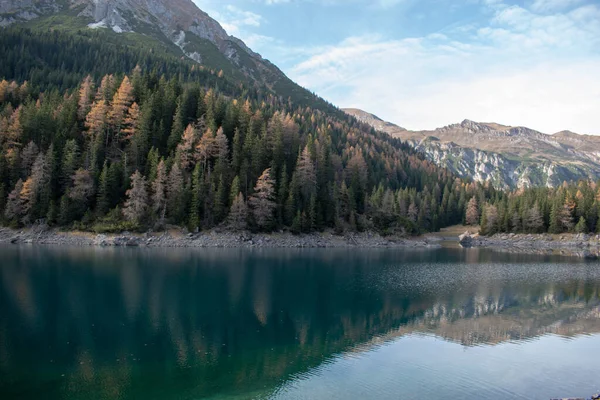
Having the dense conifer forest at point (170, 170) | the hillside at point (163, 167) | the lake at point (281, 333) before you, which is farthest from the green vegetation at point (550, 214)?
the lake at point (281, 333)

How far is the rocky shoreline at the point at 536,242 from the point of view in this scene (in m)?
117

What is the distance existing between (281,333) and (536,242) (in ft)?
381

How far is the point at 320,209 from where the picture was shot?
94.9m

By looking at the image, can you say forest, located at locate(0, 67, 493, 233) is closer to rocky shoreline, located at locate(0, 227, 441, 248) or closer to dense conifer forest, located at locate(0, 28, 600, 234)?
dense conifer forest, located at locate(0, 28, 600, 234)

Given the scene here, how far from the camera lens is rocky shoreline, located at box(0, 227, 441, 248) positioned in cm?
7544

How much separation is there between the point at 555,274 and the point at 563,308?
79.6 ft

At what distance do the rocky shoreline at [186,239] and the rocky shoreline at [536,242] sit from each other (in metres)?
46.4

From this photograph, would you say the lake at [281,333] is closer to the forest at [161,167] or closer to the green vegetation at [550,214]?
the forest at [161,167]

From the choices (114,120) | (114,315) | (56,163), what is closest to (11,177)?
(56,163)

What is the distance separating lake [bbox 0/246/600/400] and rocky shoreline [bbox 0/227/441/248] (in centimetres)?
1843

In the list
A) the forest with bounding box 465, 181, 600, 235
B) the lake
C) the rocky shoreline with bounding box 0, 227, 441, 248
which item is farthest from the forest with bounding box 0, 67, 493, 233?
the forest with bounding box 465, 181, 600, 235

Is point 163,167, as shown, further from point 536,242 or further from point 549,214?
point 549,214

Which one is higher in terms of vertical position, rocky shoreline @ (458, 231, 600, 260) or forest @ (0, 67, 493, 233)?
forest @ (0, 67, 493, 233)

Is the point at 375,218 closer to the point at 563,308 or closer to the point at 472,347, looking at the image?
the point at 563,308
